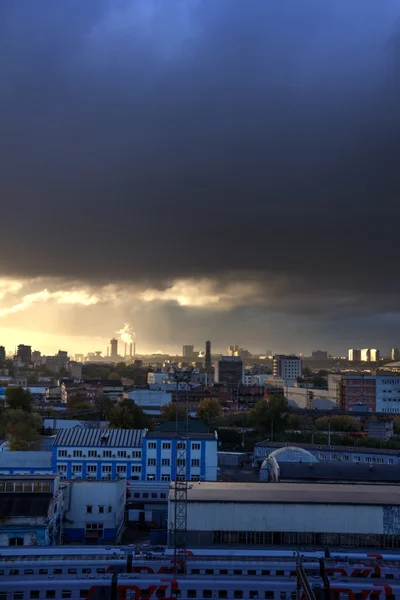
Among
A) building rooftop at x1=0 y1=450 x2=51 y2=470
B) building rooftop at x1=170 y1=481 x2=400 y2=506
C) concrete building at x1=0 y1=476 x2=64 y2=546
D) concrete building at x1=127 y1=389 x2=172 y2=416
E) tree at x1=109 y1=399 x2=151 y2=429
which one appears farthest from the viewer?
concrete building at x1=127 y1=389 x2=172 y2=416

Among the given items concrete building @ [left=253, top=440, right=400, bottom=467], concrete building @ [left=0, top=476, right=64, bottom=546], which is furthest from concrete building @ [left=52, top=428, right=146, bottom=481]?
concrete building @ [left=253, top=440, right=400, bottom=467]

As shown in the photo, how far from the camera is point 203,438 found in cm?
2212

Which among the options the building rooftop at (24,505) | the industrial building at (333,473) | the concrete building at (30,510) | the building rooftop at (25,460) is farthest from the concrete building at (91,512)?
the building rooftop at (25,460)

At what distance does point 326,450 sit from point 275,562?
16311 mm

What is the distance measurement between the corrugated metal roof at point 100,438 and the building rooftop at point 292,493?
6005 mm

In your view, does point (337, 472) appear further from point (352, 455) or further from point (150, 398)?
point (150, 398)

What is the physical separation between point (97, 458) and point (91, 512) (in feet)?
19.5

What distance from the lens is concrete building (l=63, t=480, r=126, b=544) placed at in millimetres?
15922

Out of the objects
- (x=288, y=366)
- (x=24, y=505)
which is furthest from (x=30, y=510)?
(x=288, y=366)

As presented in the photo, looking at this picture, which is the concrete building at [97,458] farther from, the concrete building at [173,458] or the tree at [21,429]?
the tree at [21,429]

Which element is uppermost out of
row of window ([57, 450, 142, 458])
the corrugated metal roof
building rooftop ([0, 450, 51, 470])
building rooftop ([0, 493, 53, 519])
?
the corrugated metal roof

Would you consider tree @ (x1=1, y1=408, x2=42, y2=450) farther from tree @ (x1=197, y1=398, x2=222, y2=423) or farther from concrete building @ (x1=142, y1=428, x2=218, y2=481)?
tree @ (x1=197, y1=398, x2=222, y2=423)

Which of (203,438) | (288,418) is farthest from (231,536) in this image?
(288,418)

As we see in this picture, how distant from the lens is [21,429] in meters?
28.1
